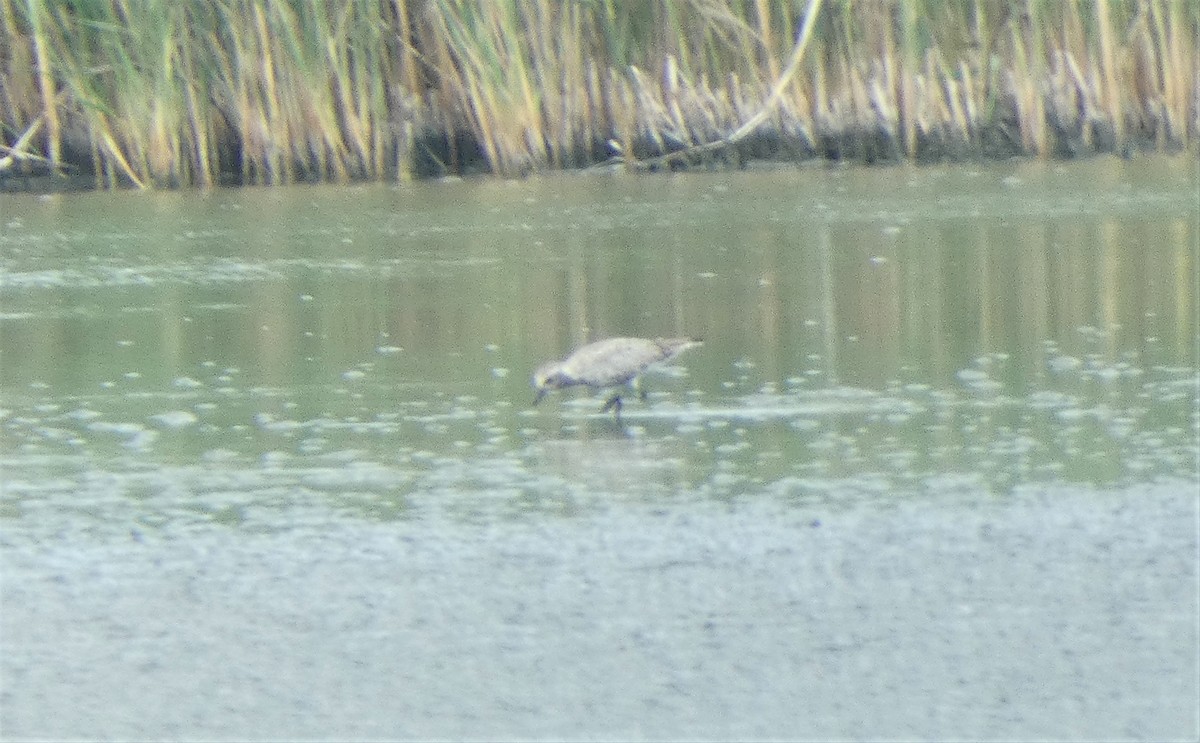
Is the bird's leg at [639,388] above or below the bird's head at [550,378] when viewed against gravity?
below

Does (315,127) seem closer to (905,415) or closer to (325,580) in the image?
(905,415)

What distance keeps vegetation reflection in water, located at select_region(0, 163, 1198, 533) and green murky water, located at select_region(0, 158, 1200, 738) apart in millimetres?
21

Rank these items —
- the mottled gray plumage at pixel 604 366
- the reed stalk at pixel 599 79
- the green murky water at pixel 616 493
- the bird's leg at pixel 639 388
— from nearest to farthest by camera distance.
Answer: the green murky water at pixel 616 493, the mottled gray plumage at pixel 604 366, the bird's leg at pixel 639 388, the reed stalk at pixel 599 79

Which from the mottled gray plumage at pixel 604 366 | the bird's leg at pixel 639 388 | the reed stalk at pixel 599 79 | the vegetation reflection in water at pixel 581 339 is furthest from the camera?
the reed stalk at pixel 599 79

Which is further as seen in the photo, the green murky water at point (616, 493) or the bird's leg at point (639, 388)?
the bird's leg at point (639, 388)

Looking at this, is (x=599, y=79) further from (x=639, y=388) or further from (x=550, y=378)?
(x=550, y=378)

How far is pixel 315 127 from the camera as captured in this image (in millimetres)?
11656

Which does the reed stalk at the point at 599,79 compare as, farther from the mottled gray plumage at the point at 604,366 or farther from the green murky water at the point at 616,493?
the mottled gray plumage at the point at 604,366

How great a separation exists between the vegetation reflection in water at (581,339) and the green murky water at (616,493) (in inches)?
0.8

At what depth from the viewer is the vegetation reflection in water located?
5023mm

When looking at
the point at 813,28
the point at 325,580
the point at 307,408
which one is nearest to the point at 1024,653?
the point at 325,580

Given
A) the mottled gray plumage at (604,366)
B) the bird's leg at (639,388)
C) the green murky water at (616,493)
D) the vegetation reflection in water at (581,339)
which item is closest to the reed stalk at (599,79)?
the vegetation reflection in water at (581,339)

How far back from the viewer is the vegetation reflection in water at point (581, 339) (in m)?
5.02

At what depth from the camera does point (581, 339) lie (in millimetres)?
6824
